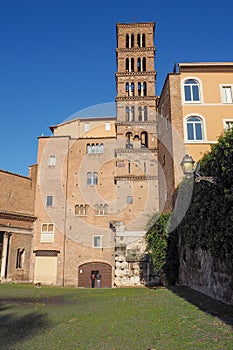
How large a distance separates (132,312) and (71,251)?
2495 centimetres

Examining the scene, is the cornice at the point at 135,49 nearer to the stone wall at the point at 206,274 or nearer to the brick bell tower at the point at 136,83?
the brick bell tower at the point at 136,83

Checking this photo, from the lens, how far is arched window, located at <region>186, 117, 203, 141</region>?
22000mm

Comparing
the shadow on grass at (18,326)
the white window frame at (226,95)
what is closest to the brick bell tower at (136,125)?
the white window frame at (226,95)

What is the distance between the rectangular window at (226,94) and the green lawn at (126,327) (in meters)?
15.9

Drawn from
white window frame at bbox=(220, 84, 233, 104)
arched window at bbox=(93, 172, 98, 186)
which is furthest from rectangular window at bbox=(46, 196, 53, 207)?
white window frame at bbox=(220, 84, 233, 104)

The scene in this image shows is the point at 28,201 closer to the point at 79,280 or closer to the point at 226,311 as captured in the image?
the point at 79,280

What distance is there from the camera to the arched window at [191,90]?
22766mm

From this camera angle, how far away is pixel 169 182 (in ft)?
78.0

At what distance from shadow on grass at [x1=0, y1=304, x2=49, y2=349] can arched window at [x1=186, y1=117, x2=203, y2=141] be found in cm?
1614

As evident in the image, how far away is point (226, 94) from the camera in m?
22.6

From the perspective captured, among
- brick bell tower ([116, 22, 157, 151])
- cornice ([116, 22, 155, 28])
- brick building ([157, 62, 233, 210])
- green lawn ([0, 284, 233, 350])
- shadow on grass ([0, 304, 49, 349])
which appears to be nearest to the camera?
green lawn ([0, 284, 233, 350])

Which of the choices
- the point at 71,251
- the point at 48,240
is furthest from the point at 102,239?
the point at 48,240

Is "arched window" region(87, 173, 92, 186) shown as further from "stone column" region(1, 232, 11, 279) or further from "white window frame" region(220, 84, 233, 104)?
"white window frame" region(220, 84, 233, 104)

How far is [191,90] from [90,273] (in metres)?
22.6
